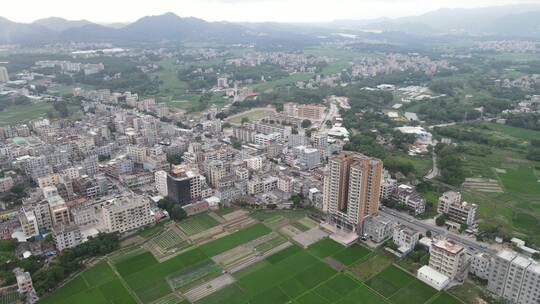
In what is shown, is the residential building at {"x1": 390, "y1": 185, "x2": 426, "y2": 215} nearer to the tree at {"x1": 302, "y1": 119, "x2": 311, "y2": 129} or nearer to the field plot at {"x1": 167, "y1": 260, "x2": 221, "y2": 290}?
the field plot at {"x1": 167, "y1": 260, "x2": 221, "y2": 290}

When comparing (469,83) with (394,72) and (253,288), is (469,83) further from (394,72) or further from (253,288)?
(253,288)

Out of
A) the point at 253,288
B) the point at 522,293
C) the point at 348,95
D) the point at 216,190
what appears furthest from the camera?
the point at 348,95

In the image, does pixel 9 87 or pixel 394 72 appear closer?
pixel 9 87

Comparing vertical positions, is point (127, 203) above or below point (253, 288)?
above

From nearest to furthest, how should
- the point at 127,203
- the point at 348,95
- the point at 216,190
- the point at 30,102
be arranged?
the point at 127,203 < the point at 216,190 < the point at 30,102 < the point at 348,95

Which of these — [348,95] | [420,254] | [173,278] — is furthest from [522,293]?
[348,95]

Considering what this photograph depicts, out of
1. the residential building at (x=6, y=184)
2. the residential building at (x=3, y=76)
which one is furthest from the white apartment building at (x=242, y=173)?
the residential building at (x=3, y=76)

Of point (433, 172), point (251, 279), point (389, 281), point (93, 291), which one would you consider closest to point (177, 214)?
point (93, 291)
